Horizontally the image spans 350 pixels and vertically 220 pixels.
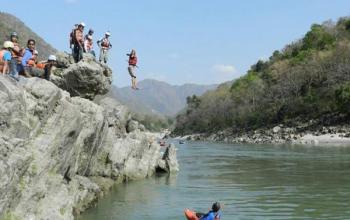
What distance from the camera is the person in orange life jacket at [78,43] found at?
94.9 feet

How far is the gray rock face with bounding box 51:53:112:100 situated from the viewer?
3152cm

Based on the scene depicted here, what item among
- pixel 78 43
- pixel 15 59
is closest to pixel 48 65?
pixel 15 59

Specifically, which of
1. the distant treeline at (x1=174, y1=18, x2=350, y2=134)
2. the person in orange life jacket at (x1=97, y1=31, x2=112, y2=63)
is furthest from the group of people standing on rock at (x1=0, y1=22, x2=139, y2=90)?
the distant treeline at (x1=174, y1=18, x2=350, y2=134)

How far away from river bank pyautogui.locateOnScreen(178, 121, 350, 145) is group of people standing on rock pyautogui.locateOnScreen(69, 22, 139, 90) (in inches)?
2205

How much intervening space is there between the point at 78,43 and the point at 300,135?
7337 cm

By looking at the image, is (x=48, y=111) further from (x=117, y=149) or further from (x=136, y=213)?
(x=117, y=149)

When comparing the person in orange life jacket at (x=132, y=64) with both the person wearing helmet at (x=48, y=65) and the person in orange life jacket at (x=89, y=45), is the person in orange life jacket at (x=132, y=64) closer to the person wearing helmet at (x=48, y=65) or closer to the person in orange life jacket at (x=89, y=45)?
the person in orange life jacket at (x=89, y=45)

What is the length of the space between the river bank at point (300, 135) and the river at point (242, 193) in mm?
37865

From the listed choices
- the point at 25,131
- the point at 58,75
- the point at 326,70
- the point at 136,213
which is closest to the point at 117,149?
the point at 58,75

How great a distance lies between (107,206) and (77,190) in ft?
10.5

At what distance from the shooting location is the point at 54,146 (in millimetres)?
19562

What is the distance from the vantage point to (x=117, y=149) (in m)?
35.2

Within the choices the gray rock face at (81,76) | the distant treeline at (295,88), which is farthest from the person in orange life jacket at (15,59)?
the distant treeline at (295,88)

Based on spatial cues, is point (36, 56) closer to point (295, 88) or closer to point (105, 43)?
point (105, 43)
